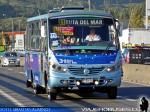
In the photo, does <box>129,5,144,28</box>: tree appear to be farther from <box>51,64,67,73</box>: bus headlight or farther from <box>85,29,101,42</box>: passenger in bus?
<box>51,64,67,73</box>: bus headlight

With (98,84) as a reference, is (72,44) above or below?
above

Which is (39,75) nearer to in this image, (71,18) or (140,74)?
(71,18)

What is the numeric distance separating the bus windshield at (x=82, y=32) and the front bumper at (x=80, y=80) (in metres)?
0.92

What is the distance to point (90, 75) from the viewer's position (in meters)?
18.1

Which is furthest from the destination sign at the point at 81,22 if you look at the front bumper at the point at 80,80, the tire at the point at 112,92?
the tire at the point at 112,92

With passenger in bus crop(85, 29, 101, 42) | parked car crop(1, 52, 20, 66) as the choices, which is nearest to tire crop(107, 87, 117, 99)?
passenger in bus crop(85, 29, 101, 42)

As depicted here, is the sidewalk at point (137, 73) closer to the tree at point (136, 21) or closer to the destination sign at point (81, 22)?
the destination sign at point (81, 22)

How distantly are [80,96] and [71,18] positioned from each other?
2931 mm

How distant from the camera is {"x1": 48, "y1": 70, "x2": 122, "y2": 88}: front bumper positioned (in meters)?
18.0

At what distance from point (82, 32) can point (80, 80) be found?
1.48 m

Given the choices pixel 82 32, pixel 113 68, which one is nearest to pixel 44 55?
pixel 82 32

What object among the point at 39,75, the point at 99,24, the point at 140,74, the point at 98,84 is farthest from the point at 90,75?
the point at 140,74

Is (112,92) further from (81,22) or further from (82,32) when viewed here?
(81,22)

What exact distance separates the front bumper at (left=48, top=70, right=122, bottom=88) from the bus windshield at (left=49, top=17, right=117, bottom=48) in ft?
3.02
